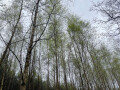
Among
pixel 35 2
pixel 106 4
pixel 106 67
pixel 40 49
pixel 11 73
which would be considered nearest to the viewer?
pixel 35 2

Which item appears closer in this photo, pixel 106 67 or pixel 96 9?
pixel 96 9

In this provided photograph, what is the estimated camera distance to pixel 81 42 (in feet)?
35.7

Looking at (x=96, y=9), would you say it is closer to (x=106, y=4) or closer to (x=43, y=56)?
(x=106, y=4)

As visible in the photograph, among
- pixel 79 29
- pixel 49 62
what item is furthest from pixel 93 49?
pixel 49 62

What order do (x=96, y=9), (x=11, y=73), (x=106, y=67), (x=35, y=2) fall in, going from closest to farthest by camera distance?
(x=35, y=2) → (x=96, y=9) → (x=11, y=73) → (x=106, y=67)

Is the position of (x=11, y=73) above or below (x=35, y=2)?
above

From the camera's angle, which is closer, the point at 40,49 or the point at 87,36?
the point at 87,36

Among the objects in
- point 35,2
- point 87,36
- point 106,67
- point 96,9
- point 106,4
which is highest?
point 87,36

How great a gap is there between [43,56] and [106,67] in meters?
12.0

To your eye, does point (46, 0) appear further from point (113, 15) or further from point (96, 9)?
point (113, 15)

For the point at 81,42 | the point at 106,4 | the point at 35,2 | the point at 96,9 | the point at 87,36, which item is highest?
the point at 87,36

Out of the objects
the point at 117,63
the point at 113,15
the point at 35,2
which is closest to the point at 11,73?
→ the point at 35,2

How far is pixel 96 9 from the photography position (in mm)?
4094

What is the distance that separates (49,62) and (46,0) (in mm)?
11164
